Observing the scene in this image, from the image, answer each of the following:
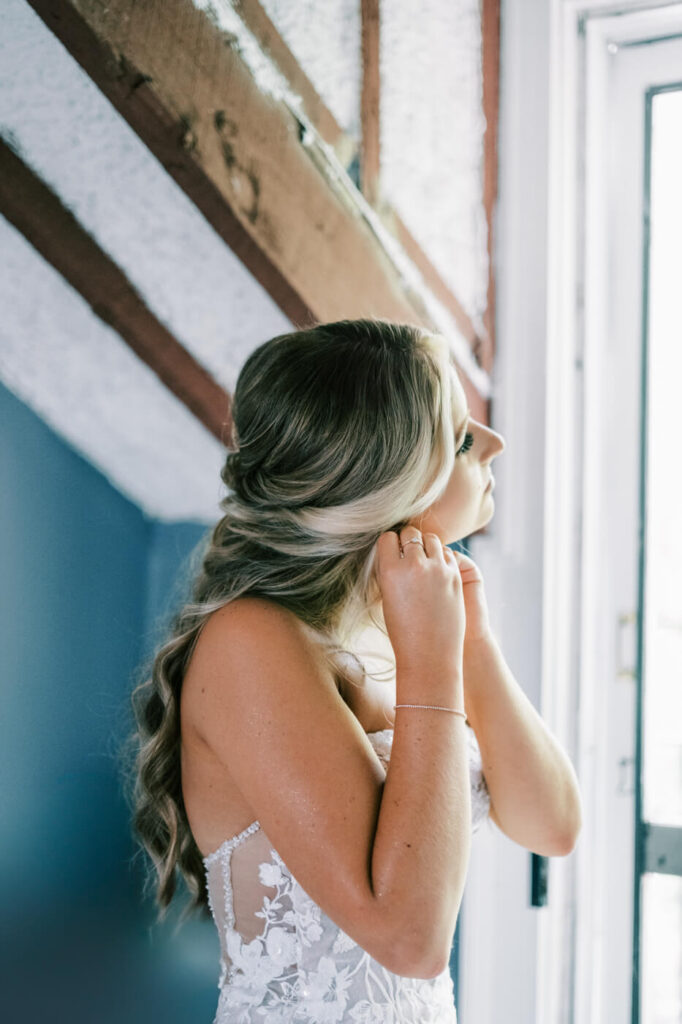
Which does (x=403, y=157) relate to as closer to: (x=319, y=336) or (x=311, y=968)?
(x=319, y=336)

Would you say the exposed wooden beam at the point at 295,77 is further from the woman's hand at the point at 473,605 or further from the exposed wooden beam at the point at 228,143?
the woman's hand at the point at 473,605

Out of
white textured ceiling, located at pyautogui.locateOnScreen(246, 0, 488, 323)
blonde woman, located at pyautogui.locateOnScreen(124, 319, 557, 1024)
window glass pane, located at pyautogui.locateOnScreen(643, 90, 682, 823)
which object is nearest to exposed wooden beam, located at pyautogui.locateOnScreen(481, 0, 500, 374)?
white textured ceiling, located at pyautogui.locateOnScreen(246, 0, 488, 323)

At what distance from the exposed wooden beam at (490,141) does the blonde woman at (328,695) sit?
0.70 meters

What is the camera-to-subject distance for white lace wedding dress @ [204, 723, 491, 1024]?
1079mm

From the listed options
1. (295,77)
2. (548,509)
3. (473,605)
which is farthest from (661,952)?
(295,77)

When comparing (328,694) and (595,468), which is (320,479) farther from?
(595,468)

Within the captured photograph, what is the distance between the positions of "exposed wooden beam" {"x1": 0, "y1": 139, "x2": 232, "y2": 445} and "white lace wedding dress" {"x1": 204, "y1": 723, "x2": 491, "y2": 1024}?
2.27 feet

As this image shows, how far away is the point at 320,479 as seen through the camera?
41.0 inches

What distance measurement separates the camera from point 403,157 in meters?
1.58

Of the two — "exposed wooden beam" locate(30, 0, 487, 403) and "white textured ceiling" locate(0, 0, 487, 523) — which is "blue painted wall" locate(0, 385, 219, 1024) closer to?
"white textured ceiling" locate(0, 0, 487, 523)

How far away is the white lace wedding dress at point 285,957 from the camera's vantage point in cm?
108

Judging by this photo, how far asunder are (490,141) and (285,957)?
60.8 inches

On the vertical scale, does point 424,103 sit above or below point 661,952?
above

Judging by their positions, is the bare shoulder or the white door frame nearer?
the bare shoulder
